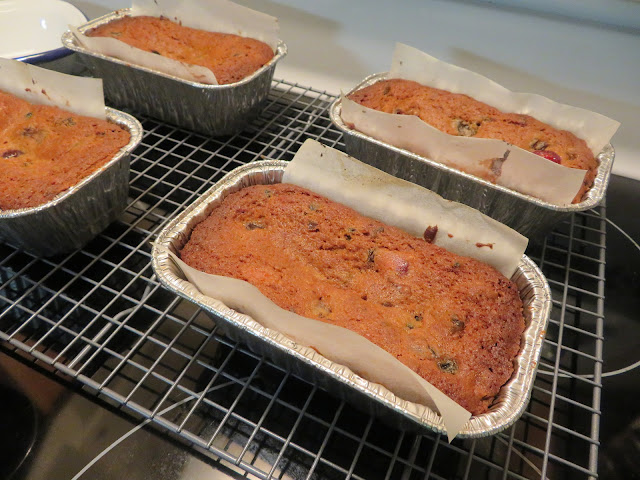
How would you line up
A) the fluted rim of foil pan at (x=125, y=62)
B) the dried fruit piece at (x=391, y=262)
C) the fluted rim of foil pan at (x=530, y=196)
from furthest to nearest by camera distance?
the fluted rim of foil pan at (x=125, y=62), the fluted rim of foil pan at (x=530, y=196), the dried fruit piece at (x=391, y=262)

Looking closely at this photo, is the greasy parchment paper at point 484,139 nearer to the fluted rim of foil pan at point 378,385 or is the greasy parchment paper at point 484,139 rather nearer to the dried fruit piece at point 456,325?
the fluted rim of foil pan at point 378,385

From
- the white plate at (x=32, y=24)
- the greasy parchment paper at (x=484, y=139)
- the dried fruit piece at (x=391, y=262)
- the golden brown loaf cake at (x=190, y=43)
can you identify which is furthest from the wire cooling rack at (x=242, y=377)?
the white plate at (x=32, y=24)

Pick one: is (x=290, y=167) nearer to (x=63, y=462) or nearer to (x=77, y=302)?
(x=77, y=302)

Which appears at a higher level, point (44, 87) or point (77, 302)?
point (44, 87)

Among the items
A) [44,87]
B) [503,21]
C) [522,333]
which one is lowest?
[522,333]

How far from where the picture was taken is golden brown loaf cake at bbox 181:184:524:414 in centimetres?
100

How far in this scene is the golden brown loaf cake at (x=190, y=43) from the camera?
1.88 meters

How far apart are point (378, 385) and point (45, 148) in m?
1.27

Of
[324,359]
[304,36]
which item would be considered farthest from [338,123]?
[324,359]

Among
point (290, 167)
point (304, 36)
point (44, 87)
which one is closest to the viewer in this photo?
point (290, 167)

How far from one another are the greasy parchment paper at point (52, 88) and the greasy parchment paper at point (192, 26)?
348 mm

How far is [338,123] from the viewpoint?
1.69 m

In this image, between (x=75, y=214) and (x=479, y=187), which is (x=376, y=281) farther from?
(x=75, y=214)

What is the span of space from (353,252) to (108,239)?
838mm
